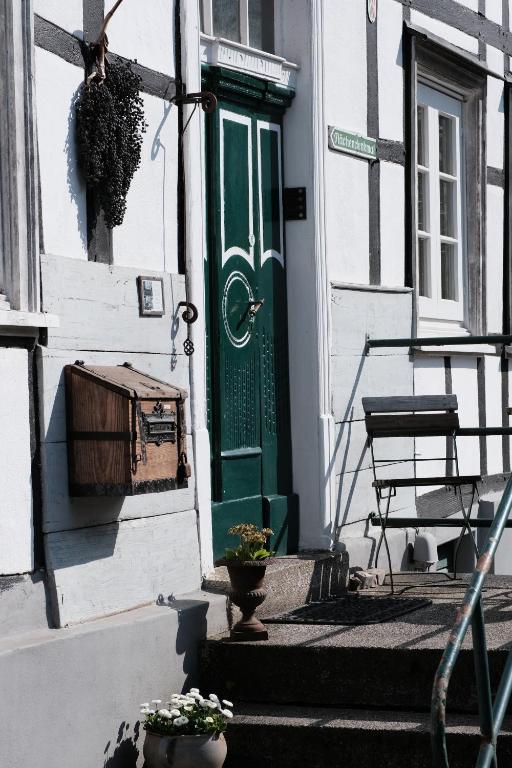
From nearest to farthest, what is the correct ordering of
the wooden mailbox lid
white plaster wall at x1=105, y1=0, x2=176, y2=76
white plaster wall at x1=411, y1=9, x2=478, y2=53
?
1. the wooden mailbox lid
2. white plaster wall at x1=105, y1=0, x2=176, y2=76
3. white plaster wall at x1=411, y1=9, x2=478, y2=53

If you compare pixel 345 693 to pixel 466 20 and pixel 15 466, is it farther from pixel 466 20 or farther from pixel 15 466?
pixel 466 20

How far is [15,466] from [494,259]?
539cm

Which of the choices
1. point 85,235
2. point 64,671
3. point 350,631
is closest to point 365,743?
point 350,631

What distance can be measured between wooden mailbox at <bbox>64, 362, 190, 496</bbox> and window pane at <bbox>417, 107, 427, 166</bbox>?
12.8 ft

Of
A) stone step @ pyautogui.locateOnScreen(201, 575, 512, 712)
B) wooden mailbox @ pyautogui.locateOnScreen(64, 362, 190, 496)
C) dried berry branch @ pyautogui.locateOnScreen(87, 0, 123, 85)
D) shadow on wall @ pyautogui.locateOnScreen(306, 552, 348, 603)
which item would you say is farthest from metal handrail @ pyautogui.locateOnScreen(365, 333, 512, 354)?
dried berry branch @ pyautogui.locateOnScreen(87, 0, 123, 85)

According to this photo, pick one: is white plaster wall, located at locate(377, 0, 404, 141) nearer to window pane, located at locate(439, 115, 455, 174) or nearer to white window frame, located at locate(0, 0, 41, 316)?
window pane, located at locate(439, 115, 455, 174)

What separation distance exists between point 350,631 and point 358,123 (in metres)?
2.98

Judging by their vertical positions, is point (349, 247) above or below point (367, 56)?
below

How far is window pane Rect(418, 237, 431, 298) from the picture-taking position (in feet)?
27.9

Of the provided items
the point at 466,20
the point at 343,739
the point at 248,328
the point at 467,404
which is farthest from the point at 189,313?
the point at 466,20

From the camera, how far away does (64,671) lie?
4812 millimetres

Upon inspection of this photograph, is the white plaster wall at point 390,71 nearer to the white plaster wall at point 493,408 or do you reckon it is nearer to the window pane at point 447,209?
the window pane at point 447,209

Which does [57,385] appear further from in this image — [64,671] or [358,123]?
[358,123]

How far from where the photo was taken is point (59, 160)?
5.05 meters
